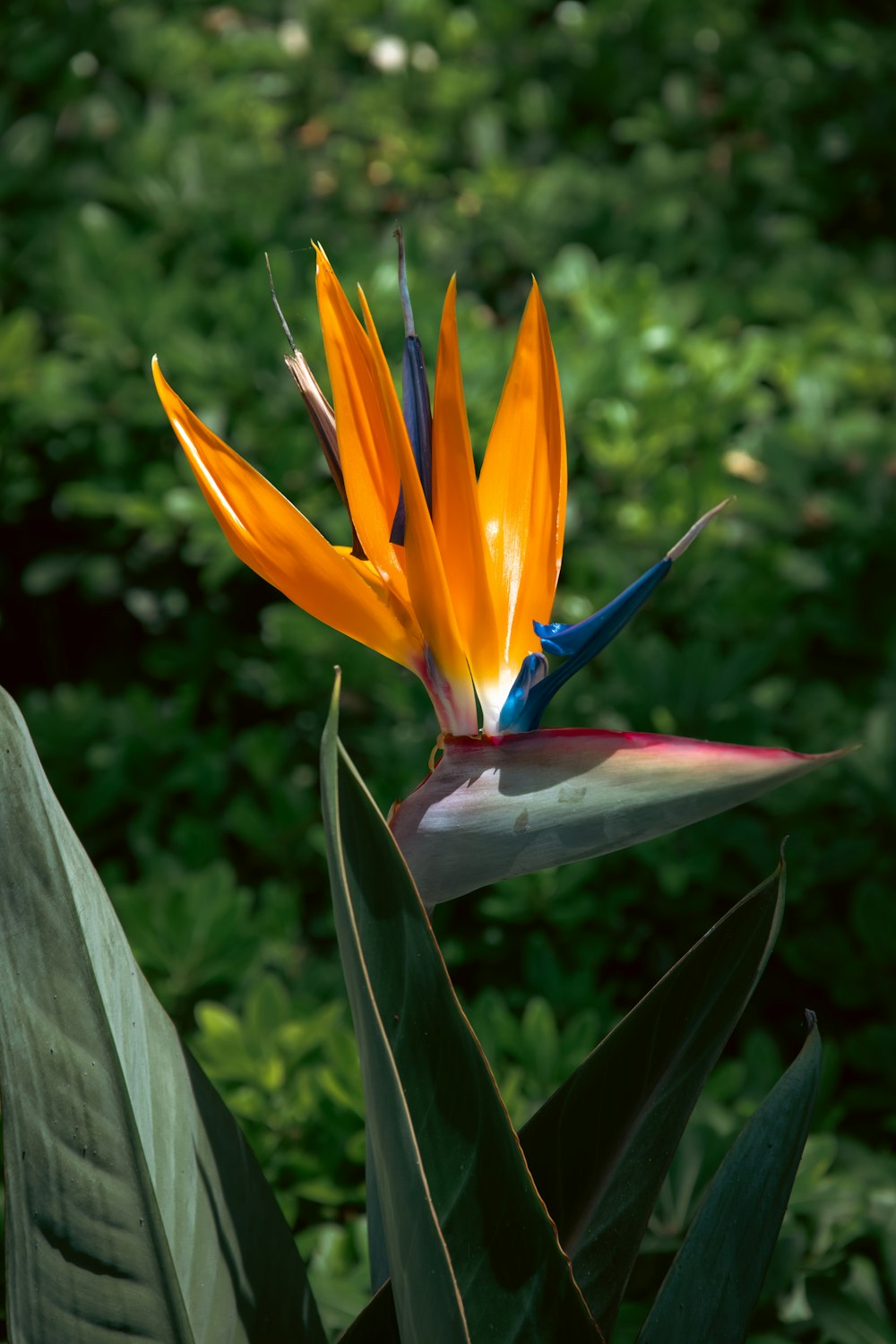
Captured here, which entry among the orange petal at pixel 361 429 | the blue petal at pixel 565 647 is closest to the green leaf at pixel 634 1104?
the blue petal at pixel 565 647

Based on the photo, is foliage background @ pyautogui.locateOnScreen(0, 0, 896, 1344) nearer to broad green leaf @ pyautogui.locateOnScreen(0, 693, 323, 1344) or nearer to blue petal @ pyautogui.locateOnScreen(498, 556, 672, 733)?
broad green leaf @ pyautogui.locateOnScreen(0, 693, 323, 1344)

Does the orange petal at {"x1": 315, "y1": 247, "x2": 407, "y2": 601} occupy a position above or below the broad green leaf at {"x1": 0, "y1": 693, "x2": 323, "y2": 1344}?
above

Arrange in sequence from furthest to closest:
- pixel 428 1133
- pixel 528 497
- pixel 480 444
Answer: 1. pixel 480 444
2. pixel 528 497
3. pixel 428 1133

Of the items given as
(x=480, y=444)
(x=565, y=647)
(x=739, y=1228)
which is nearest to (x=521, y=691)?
(x=565, y=647)

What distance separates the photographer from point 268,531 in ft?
1.86

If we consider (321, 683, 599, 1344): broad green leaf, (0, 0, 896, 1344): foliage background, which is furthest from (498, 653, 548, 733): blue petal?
(0, 0, 896, 1344): foliage background

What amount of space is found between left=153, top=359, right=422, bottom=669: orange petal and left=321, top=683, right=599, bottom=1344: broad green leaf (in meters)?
0.13

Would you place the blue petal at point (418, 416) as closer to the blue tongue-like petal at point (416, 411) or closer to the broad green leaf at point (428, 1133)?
the blue tongue-like petal at point (416, 411)

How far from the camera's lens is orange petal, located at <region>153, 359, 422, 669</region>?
566 millimetres

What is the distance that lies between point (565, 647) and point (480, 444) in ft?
2.86

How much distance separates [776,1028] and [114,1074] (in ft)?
2.86

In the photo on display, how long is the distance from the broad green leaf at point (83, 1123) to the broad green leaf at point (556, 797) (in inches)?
5.8

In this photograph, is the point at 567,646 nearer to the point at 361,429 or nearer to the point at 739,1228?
the point at 361,429

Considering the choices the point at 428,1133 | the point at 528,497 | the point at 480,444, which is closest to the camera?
the point at 428,1133
